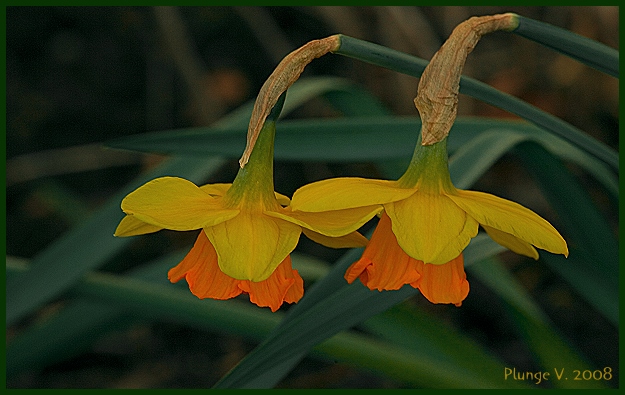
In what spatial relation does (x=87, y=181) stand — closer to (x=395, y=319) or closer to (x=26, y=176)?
(x=26, y=176)

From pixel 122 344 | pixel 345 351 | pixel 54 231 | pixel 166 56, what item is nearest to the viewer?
pixel 345 351

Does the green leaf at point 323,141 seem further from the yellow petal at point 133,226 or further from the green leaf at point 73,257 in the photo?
the yellow petal at point 133,226

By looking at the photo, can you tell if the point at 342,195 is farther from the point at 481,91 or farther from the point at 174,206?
the point at 481,91

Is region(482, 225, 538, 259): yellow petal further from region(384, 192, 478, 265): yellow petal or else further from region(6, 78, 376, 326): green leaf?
region(6, 78, 376, 326): green leaf

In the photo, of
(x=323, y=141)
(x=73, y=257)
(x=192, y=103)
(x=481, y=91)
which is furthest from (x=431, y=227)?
(x=192, y=103)

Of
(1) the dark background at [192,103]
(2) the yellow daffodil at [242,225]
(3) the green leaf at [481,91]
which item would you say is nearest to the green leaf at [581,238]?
(3) the green leaf at [481,91]

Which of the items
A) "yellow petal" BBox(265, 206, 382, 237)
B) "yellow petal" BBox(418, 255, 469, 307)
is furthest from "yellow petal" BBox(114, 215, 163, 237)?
"yellow petal" BBox(418, 255, 469, 307)

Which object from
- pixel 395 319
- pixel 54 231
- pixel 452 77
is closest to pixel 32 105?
pixel 54 231
